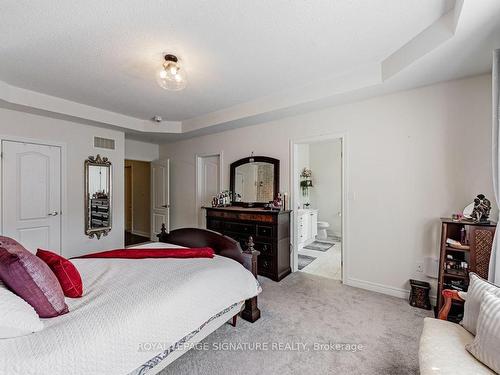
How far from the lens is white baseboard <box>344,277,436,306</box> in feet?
9.18

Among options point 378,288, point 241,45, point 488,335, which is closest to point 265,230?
point 378,288

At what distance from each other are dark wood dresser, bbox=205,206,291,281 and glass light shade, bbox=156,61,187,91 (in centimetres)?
197

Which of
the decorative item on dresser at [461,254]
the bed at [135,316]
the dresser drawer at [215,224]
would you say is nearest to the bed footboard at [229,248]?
the bed at [135,316]

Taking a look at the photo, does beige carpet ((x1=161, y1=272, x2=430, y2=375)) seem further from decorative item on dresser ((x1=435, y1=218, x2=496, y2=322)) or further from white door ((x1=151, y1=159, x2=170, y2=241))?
white door ((x1=151, y1=159, x2=170, y2=241))

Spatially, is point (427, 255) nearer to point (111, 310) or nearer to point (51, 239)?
point (111, 310)

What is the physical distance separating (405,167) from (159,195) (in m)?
4.72

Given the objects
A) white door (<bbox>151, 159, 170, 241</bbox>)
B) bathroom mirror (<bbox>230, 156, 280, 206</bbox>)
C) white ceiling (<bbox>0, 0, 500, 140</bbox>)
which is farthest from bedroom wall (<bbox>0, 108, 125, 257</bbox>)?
bathroom mirror (<bbox>230, 156, 280, 206</bbox>)

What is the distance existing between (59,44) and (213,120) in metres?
2.23

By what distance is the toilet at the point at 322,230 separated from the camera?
5781 millimetres

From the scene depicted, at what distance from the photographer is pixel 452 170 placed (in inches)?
100

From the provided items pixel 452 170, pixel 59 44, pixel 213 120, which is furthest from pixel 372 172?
pixel 59 44

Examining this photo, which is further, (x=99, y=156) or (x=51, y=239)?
(x=99, y=156)

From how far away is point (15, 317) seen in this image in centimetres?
109

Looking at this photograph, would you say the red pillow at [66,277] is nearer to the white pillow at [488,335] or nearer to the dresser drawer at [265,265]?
the white pillow at [488,335]
